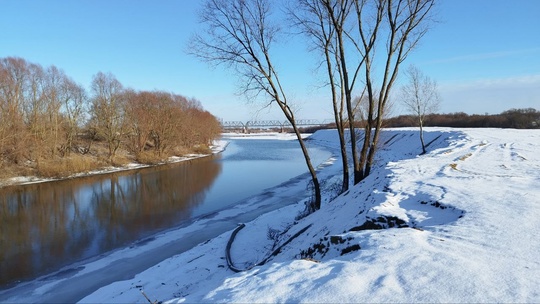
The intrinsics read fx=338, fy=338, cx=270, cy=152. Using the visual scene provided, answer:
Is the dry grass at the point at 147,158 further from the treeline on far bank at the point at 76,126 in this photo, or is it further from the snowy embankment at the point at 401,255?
the snowy embankment at the point at 401,255

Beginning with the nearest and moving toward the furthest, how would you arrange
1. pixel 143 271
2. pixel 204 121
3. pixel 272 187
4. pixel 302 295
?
pixel 302 295 → pixel 143 271 → pixel 272 187 → pixel 204 121

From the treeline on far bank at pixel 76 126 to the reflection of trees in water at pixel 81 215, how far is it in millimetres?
4202

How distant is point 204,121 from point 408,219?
171ft

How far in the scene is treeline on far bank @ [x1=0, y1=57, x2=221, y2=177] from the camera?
25239mm

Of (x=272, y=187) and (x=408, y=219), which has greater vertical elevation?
(x=408, y=219)

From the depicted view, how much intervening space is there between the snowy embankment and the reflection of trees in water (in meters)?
4.14

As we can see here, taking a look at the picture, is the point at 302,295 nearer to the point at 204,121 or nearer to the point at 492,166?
the point at 492,166

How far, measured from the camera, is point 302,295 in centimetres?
311

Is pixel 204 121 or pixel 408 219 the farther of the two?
pixel 204 121

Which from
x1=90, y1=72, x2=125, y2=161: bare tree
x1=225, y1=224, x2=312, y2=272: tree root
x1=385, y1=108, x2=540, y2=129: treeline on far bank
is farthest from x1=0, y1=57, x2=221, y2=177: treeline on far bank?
x1=385, y1=108, x2=540, y2=129: treeline on far bank

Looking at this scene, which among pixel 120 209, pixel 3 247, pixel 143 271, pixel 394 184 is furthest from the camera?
pixel 120 209

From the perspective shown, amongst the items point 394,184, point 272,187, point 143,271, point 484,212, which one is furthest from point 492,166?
point 272,187

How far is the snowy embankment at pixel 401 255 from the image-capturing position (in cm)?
310

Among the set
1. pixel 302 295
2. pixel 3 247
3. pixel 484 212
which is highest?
pixel 484 212
